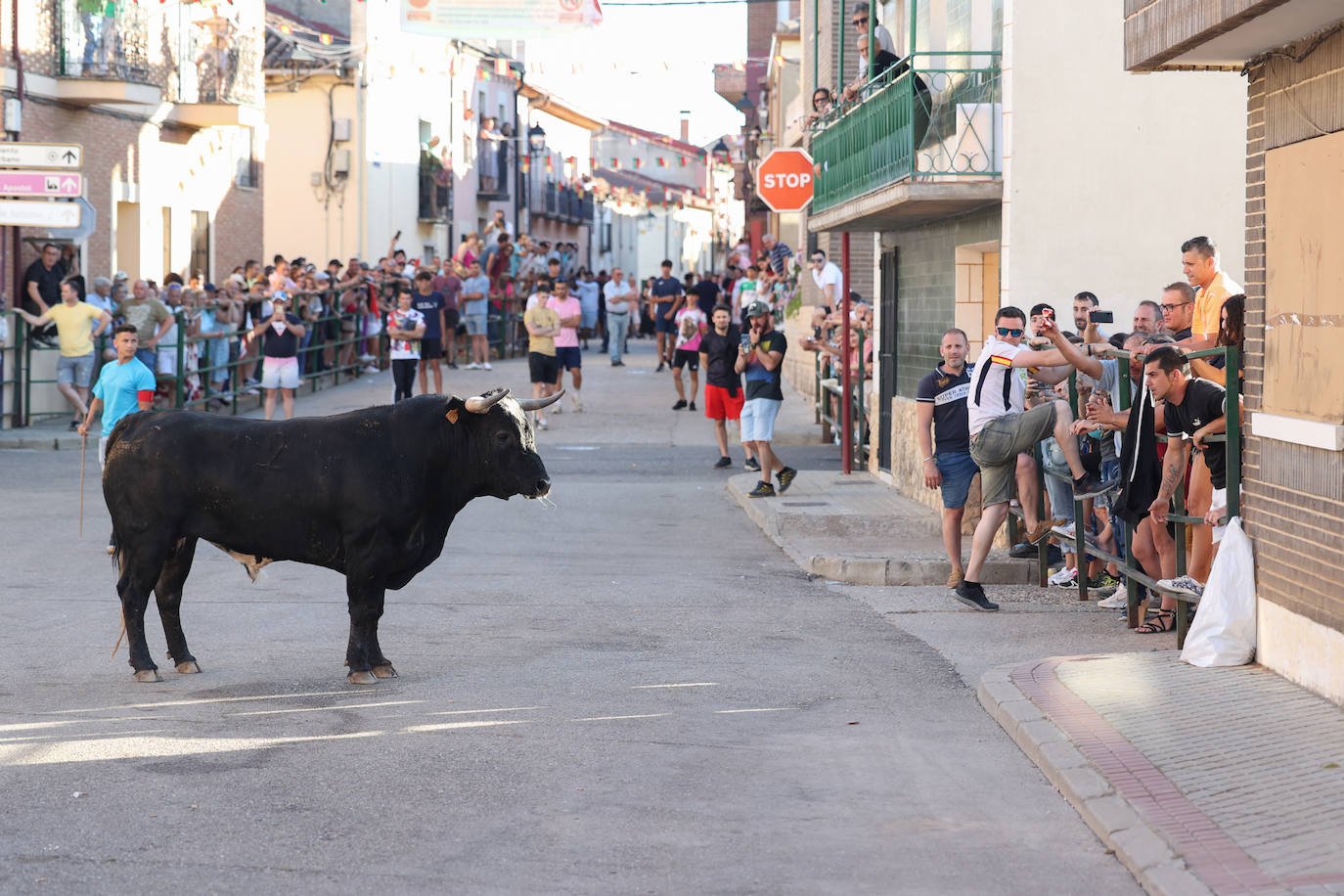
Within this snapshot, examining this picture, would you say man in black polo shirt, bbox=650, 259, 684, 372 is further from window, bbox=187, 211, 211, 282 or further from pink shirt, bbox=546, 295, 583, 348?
pink shirt, bbox=546, 295, 583, 348

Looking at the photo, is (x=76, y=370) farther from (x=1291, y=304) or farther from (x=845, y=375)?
(x=1291, y=304)

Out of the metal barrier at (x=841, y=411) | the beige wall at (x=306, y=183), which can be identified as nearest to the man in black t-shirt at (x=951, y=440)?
the metal barrier at (x=841, y=411)

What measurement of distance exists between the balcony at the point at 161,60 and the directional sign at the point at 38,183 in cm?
641

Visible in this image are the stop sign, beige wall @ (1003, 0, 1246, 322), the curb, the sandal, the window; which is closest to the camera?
the curb

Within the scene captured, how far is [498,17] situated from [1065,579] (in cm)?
1055

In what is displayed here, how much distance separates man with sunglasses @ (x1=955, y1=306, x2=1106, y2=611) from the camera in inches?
417

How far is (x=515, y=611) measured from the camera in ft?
34.2

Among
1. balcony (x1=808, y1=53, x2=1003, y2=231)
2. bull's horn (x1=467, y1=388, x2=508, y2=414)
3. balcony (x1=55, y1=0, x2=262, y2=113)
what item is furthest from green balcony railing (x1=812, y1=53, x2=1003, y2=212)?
balcony (x1=55, y1=0, x2=262, y2=113)

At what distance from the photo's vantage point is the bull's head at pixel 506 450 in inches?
330

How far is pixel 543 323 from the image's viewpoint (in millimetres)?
22781

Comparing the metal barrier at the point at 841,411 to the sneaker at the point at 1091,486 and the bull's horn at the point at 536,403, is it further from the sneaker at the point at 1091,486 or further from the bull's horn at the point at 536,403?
the bull's horn at the point at 536,403

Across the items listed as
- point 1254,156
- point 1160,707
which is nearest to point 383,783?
point 1160,707

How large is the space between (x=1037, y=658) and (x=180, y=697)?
4179 mm

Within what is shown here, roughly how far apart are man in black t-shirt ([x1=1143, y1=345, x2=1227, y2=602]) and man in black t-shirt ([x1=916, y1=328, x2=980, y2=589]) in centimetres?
241
